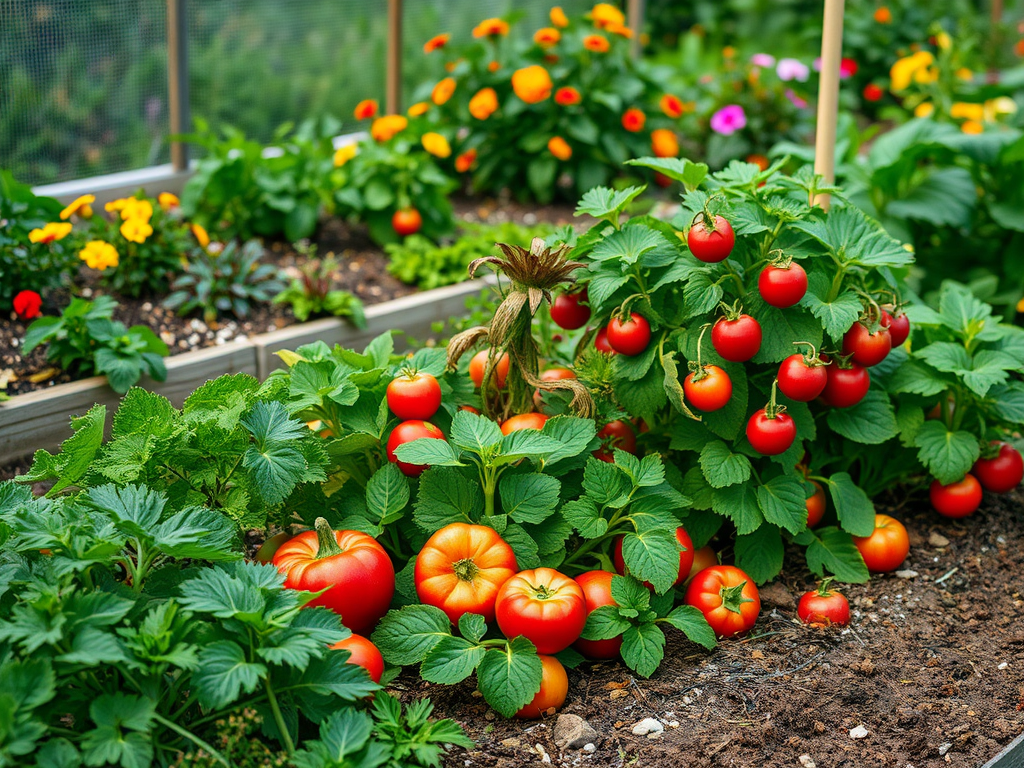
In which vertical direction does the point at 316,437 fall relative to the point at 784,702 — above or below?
above

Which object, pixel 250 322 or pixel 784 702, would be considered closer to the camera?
pixel 784 702

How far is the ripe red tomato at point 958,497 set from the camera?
2.77 m

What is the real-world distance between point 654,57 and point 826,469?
18.7ft

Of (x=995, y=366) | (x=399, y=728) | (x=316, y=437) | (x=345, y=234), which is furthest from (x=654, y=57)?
(x=399, y=728)

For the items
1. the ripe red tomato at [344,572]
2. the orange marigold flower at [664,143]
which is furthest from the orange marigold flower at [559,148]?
the ripe red tomato at [344,572]

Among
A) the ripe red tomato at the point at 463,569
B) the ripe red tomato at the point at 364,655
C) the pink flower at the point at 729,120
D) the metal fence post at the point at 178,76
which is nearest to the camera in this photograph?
the ripe red tomato at the point at 364,655

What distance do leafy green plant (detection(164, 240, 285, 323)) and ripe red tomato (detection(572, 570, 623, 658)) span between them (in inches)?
76.0

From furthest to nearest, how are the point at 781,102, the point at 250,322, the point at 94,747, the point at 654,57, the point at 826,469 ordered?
the point at 654,57, the point at 781,102, the point at 250,322, the point at 826,469, the point at 94,747

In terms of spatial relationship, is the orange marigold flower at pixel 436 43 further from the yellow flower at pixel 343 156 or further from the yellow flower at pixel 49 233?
the yellow flower at pixel 49 233

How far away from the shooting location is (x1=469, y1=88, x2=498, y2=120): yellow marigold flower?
4.63 meters

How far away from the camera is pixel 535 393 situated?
256 centimetres

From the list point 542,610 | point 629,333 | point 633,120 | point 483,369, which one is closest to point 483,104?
point 633,120

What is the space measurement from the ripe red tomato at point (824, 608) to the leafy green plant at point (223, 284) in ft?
7.36

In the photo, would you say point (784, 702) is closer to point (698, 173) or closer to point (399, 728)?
point (399, 728)
